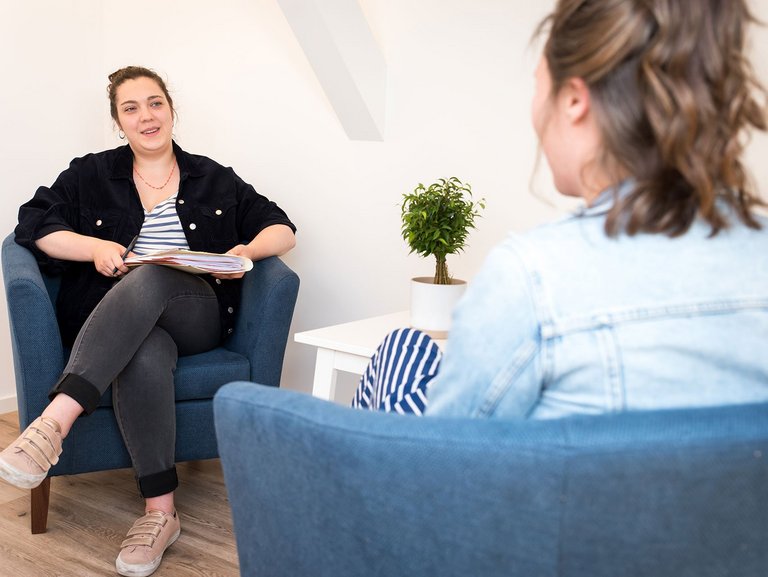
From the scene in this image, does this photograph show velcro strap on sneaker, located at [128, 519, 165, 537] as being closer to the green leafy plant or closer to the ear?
the green leafy plant

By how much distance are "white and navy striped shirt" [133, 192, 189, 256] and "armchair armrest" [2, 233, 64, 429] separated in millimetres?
418

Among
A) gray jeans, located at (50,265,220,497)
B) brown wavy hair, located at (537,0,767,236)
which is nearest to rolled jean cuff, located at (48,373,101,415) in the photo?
gray jeans, located at (50,265,220,497)

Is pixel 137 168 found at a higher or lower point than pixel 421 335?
higher

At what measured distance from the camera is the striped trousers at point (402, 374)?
121cm

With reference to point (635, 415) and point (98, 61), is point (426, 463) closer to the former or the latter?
point (635, 415)

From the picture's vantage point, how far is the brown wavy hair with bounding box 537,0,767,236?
797mm

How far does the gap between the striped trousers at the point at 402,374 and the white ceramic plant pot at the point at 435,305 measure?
2.27 ft

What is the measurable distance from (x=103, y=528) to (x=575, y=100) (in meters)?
1.85

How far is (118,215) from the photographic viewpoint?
255 cm

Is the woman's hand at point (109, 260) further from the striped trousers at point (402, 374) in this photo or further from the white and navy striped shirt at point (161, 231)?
the striped trousers at point (402, 374)

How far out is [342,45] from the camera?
2.53m

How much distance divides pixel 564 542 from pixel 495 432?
0.12 metres

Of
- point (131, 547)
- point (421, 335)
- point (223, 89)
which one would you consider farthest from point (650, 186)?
point (223, 89)

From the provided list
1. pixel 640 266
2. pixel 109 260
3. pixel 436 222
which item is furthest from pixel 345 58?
pixel 640 266
